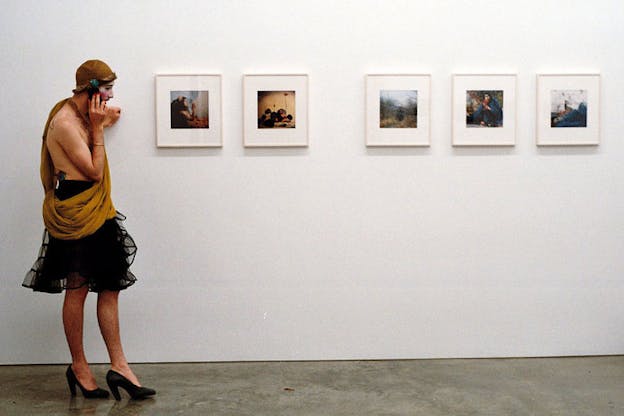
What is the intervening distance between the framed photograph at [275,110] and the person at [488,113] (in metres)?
1.24

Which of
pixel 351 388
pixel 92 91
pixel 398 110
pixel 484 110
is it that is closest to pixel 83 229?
pixel 92 91

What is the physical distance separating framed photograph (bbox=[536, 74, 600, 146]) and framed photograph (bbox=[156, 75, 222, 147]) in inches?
92.4

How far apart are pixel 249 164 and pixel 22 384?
2124mm

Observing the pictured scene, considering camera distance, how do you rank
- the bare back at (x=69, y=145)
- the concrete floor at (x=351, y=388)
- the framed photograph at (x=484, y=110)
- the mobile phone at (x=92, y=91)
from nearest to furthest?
1. the concrete floor at (x=351, y=388)
2. the bare back at (x=69, y=145)
3. the mobile phone at (x=92, y=91)
4. the framed photograph at (x=484, y=110)

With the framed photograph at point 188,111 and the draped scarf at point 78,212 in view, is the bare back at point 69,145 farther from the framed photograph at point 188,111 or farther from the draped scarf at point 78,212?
the framed photograph at point 188,111

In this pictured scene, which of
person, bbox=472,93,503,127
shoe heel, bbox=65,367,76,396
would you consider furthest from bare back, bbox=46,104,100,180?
person, bbox=472,93,503,127

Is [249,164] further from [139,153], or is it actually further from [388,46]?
[388,46]

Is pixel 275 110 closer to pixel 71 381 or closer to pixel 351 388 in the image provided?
pixel 351 388

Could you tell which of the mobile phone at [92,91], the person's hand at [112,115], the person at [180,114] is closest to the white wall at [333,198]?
the person's hand at [112,115]

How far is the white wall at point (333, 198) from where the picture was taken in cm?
552

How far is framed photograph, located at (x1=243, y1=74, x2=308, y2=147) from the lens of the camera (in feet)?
18.1

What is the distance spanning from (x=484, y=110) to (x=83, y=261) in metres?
2.97

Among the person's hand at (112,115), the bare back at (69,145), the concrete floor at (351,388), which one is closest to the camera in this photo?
the concrete floor at (351,388)

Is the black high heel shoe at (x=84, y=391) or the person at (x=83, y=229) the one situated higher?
the person at (x=83, y=229)
